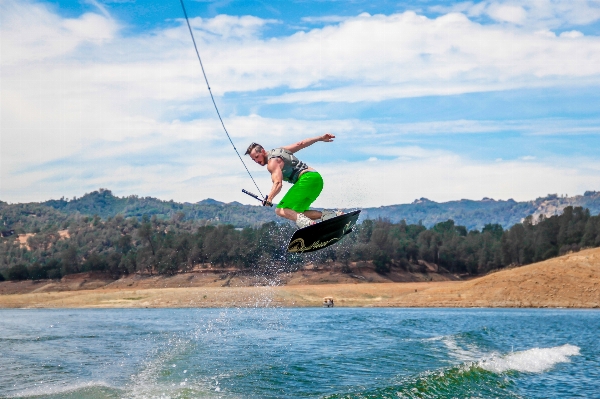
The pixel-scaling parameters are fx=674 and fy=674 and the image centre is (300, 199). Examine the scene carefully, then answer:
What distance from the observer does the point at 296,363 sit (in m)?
19.5

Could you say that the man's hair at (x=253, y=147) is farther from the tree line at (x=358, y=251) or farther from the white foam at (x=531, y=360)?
the tree line at (x=358, y=251)

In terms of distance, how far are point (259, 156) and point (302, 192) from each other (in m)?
1.29

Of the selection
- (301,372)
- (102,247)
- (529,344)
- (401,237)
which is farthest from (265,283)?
(301,372)

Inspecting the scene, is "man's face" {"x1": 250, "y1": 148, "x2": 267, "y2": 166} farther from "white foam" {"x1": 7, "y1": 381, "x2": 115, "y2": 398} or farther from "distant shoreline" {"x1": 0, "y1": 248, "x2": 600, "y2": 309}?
"distant shoreline" {"x1": 0, "y1": 248, "x2": 600, "y2": 309}

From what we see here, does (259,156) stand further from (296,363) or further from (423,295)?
(423,295)

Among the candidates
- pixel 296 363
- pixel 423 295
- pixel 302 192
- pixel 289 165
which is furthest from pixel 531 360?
pixel 423 295

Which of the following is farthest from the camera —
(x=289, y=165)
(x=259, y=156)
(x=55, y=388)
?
(x=55, y=388)

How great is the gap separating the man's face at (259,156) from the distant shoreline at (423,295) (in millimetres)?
53895

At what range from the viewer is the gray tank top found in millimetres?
14789

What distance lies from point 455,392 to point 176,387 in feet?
→ 22.2

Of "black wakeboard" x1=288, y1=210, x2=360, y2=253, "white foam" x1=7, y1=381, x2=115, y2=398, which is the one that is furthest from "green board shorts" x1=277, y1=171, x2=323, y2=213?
"white foam" x1=7, y1=381, x2=115, y2=398

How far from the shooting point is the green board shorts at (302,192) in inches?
590

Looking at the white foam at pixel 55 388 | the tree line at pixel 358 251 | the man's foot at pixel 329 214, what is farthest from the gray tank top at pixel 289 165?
the tree line at pixel 358 251

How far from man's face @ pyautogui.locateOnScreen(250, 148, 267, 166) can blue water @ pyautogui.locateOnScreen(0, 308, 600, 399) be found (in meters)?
5.16
